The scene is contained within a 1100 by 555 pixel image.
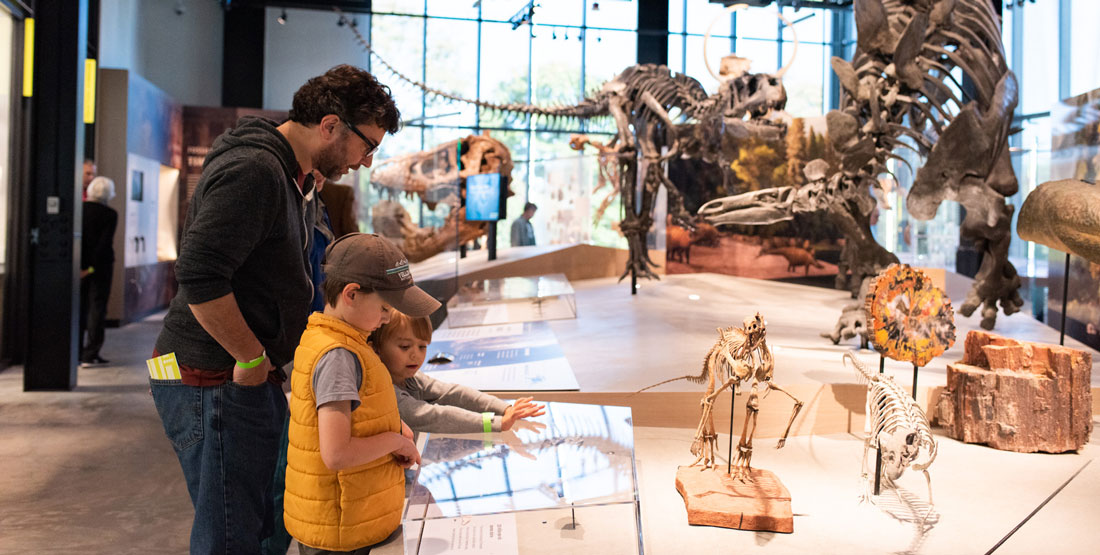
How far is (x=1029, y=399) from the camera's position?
387cm

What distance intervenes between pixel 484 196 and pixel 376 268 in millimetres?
7460

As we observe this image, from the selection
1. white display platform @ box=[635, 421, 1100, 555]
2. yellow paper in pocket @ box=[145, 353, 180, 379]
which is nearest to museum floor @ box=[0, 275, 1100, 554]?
white display platform @ box=[635, 421, 1100, 555]

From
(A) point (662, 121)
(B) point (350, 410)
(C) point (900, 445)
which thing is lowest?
(C) point (900, 445)

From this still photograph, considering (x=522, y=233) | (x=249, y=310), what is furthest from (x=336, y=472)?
(x=522, y=233)

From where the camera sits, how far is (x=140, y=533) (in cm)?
344

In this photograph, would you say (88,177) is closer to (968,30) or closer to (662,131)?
(662,131)

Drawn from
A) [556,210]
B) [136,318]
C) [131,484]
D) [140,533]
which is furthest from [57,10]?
[556,210]

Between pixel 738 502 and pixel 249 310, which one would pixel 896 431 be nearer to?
pixel 738 502

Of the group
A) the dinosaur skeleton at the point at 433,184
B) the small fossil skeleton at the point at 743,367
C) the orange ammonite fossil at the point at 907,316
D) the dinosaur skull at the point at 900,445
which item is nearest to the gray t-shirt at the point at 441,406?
the small fossil skeleton at the point at 743,367

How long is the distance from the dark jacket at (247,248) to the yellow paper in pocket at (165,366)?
0.01m

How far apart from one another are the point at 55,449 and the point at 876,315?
442 cm

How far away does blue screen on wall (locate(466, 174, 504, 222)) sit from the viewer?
9188 mm

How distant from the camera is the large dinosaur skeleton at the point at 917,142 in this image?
5.36 m

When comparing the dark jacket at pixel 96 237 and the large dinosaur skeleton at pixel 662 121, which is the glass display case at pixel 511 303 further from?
the dark jacket at pixel 96 237
